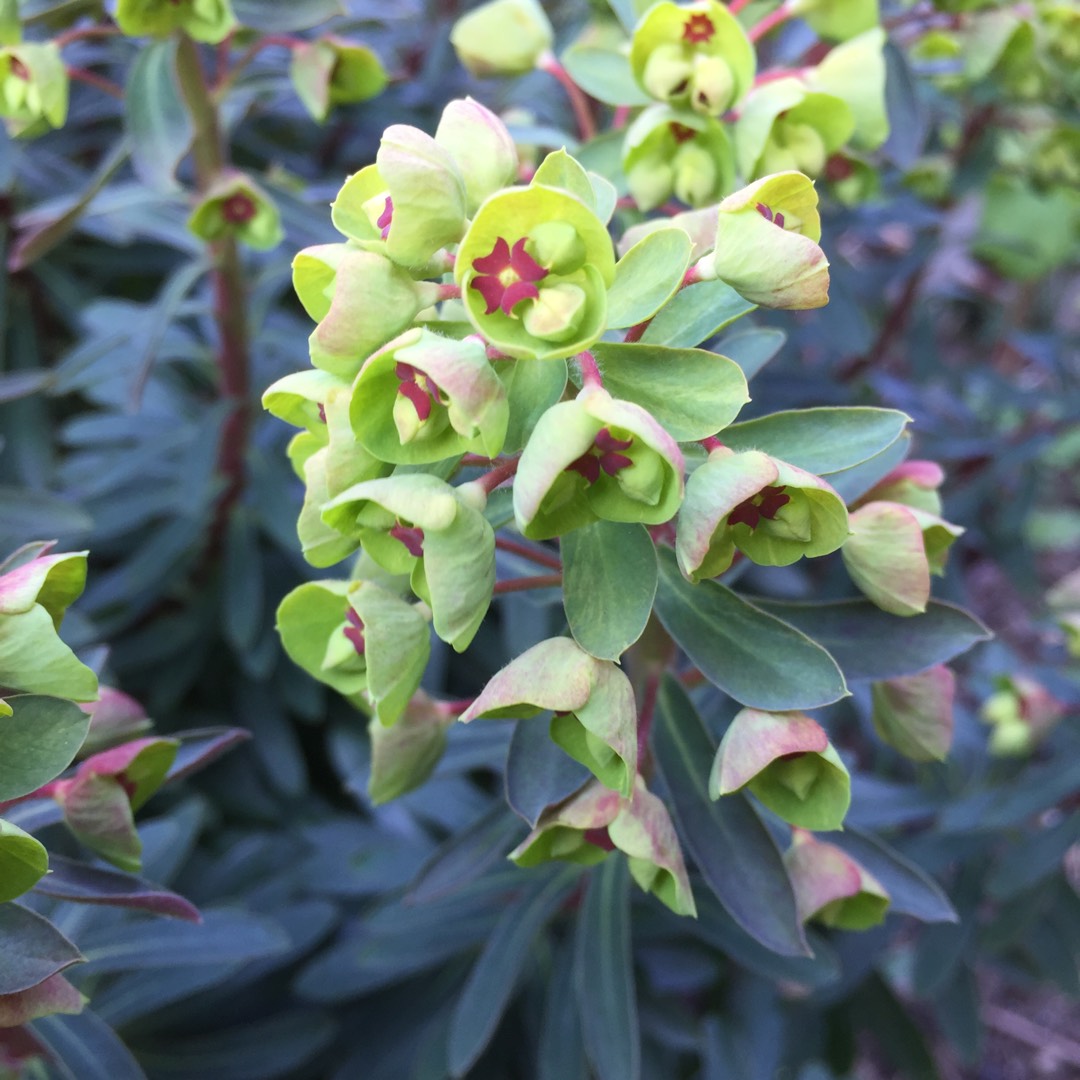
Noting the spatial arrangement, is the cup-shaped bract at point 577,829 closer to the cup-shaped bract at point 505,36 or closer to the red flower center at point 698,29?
the red flower center at point 698,29

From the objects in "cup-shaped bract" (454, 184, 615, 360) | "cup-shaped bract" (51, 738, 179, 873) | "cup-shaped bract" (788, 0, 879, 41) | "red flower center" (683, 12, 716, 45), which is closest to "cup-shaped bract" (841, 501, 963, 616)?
"cup-shaped bract" (454, 184, 615, 360)

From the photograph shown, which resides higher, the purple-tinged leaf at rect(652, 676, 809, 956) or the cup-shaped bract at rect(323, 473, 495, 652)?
the cup-shaped bract at rect(323, 473, 495, 652)

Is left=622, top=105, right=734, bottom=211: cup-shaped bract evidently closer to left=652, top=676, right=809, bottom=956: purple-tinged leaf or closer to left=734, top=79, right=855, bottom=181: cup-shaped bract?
left=734, top=79, right=855, bottom=181: cup-shaped bract

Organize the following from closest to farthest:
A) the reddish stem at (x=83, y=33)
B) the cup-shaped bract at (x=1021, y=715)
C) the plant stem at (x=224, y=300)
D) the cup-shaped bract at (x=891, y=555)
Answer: the cup-shaped bract at (x=891, y=555) < the reddish stem at (x=83, y=33) < the plant stem at (x=224, y=300) < the cup-shaped bract at (x=1021, y=715)

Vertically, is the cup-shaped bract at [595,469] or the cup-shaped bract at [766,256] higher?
the cup-shaped bract at [766,256]

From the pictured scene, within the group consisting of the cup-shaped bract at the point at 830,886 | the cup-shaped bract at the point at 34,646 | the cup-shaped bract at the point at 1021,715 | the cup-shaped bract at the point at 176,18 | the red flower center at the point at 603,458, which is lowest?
the cup-shaped bract at the point at 1021,715

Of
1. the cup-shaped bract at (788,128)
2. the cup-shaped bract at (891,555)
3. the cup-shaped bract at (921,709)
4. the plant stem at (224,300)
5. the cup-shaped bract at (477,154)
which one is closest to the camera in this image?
the cup-shaped bract at (477,154)

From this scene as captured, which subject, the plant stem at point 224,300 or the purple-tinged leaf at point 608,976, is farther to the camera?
the plant stem at point 224,300

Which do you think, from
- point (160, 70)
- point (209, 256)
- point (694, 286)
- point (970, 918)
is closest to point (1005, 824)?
point (970, 918)

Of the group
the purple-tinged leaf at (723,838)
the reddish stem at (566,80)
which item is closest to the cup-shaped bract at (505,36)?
the reddish stem at (566,80)
